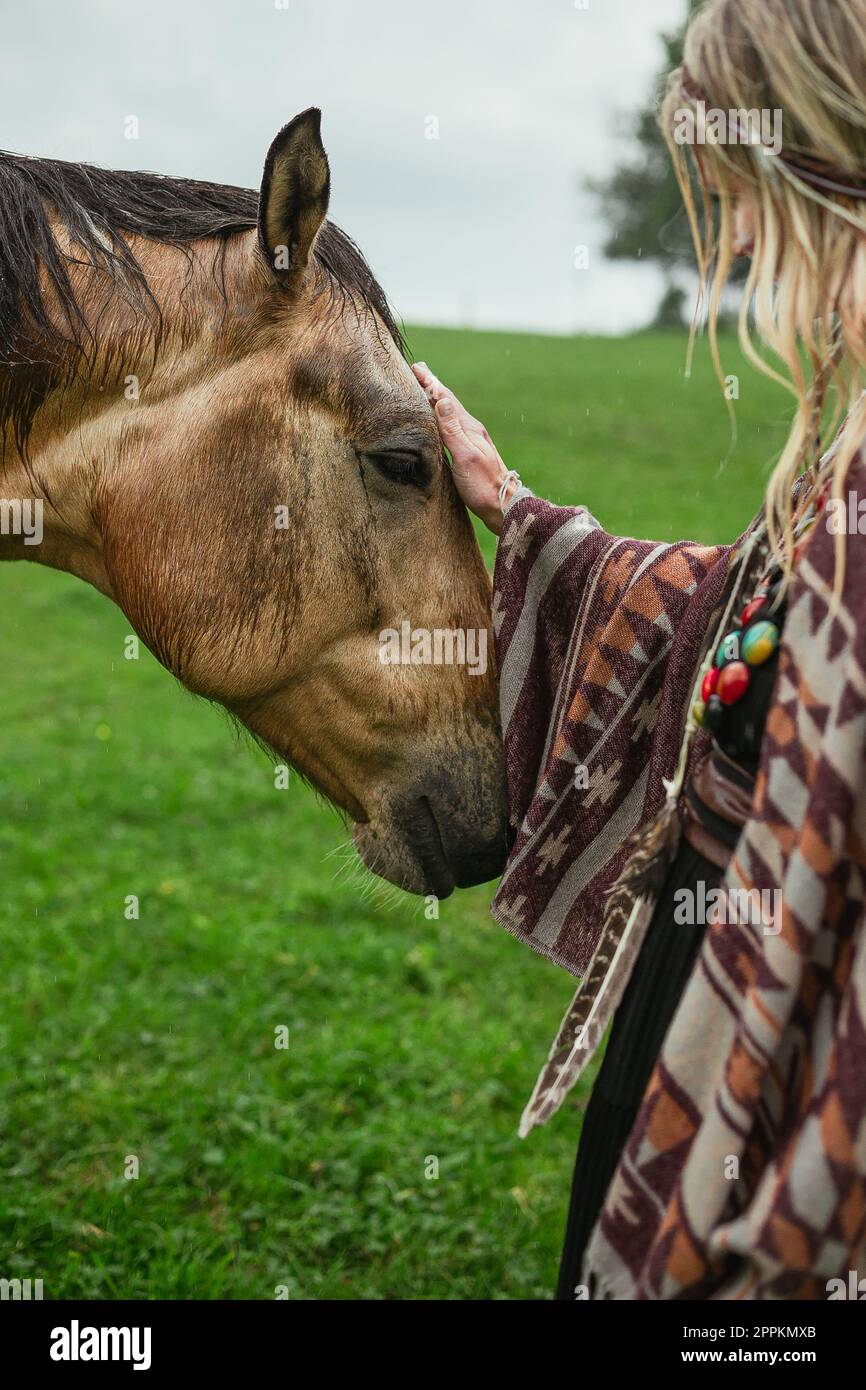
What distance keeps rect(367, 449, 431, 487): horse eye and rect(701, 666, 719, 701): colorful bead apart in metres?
0.95

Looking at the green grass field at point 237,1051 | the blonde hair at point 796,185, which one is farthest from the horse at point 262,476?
the blonde hair at point 796,185

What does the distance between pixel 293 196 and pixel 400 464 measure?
0.58 m

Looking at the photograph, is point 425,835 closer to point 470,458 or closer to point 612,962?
point 612,962

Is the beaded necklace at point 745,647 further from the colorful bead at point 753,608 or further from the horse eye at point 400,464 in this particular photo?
the horse eye at point 400,464

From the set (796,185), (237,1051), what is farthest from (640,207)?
(796,185)

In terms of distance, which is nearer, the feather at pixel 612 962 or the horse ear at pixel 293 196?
the feather at pixel 612 962

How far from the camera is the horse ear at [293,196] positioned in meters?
2.17

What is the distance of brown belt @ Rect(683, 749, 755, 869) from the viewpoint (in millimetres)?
1648

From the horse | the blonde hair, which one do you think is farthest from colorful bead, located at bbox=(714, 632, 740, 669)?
the horse

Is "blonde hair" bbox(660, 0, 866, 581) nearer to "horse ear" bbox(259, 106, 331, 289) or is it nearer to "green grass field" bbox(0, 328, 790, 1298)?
"green grass field" bbox(0, 328, 790, 1298)

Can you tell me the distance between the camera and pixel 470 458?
248 cm

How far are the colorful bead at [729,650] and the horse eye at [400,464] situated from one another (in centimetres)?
95
